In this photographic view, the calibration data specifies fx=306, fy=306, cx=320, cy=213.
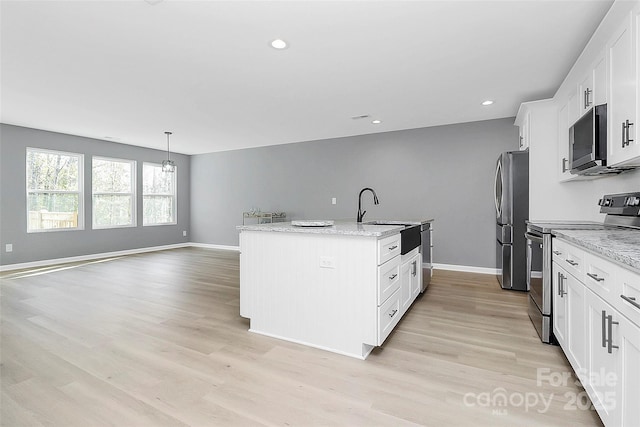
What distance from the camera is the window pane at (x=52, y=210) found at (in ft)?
17.5

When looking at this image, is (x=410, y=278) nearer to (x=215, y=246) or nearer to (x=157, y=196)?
(x=215, y=246)

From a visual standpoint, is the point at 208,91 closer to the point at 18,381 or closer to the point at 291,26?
the point at 291,26

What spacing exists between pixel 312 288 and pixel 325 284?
0.39 ft

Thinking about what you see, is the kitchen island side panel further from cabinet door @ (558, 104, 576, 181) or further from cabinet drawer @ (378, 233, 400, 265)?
cabinet door @ (558, 104, 576, 181)

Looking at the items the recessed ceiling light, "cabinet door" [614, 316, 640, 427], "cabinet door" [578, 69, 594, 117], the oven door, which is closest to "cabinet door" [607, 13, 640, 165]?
"cabinet door" [578, 69, 594, 117]

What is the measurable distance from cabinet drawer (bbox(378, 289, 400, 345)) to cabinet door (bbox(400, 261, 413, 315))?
0.13 meters

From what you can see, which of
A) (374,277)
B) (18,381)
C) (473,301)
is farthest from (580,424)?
(18,381)

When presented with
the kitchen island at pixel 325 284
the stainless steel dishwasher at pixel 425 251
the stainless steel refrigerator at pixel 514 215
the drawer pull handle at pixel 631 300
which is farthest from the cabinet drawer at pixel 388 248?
the stainless steel refrigerator at pixel 514 215

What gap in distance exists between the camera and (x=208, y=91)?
11.8 feet

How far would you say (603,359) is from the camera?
1.36 m

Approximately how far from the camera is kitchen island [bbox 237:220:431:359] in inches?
83.9

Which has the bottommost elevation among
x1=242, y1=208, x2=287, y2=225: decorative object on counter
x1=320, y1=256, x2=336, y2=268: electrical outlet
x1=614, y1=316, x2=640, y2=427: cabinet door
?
x1=614, y1=316, x2=640, y2=427: cabinet door

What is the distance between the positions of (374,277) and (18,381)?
2306 millimetres

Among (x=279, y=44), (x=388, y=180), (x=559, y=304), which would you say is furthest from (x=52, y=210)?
(x=559, y=304)
